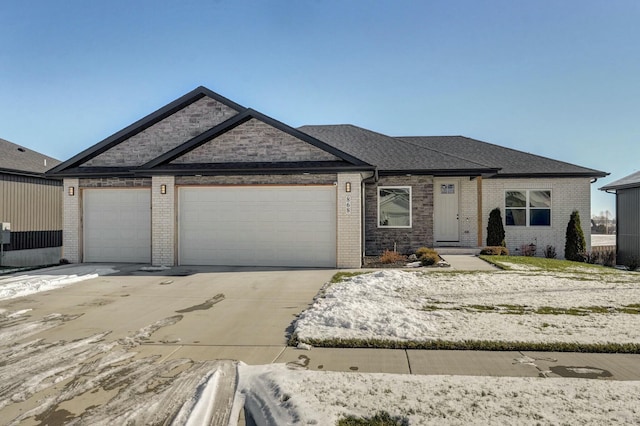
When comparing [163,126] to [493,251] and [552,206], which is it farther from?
[552,206]

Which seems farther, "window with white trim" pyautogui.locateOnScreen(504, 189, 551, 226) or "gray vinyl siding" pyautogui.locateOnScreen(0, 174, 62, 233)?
"gray vinyl siding" pyautogui.locateOnScreen(0, 174, 62, 233)

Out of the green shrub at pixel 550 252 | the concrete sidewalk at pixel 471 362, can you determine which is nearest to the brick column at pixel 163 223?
the concrete sidewalk at pixel 471 362

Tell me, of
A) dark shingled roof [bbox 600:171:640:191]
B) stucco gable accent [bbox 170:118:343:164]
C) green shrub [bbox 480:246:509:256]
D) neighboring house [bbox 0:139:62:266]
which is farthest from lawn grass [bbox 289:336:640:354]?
neighboring house [bbox 0:139:62:266]

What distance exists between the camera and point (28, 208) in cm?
1803

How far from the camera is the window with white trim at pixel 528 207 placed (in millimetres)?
16406

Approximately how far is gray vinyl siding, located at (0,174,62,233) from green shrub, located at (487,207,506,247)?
19993 millimetres

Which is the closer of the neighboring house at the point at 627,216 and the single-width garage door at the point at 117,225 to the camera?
the single-width garage door at the point at 117,225

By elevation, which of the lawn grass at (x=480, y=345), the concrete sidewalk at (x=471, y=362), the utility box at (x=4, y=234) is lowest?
the concrete sidewalk at (x=471, y=362)

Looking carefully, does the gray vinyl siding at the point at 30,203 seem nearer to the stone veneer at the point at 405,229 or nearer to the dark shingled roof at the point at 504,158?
the stone veneer at the point at 405,229

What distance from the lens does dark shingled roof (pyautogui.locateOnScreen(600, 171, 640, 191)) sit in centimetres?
1716

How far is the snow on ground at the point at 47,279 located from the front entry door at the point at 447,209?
1185 cm

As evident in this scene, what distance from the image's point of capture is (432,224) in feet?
49.5

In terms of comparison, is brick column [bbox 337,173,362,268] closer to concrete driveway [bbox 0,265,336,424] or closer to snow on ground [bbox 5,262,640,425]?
concrete driveway [bbox 0,265,336,424]

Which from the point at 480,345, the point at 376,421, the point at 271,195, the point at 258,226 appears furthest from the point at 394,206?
the point at 376,421
